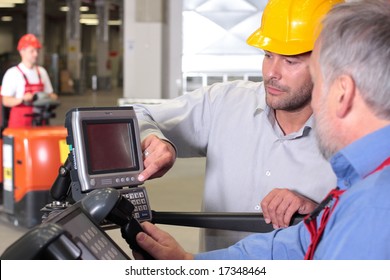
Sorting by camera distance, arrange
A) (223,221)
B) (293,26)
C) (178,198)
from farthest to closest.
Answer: (178,198) < (293,26) < (223,221)

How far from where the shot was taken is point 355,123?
1.36m

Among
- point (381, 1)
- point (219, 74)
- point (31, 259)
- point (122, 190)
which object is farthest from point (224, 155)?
point (219, 74)

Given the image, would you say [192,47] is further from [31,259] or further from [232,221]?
[31,259]

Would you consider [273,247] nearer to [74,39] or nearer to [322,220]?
[322,220]

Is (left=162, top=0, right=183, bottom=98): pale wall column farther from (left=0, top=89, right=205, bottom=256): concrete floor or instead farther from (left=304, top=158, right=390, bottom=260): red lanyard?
(left=304, top=158, right=390, bottom=260): red lanyard

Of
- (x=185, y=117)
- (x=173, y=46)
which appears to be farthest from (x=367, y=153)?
(x=173, y=46)

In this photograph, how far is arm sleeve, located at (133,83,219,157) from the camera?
2.73 meters

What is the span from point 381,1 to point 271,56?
1097mm

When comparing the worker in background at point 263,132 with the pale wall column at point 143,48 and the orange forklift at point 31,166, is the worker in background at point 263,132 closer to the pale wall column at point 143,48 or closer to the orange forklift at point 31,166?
the orange forklift at point 31,166

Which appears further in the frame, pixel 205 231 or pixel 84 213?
pixel 205 231

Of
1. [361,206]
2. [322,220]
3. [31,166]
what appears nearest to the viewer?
[361,206]

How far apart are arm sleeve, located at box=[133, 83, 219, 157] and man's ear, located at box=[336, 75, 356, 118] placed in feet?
4.57

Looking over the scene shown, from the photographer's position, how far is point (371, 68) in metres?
1.33

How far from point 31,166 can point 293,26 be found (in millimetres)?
3708
